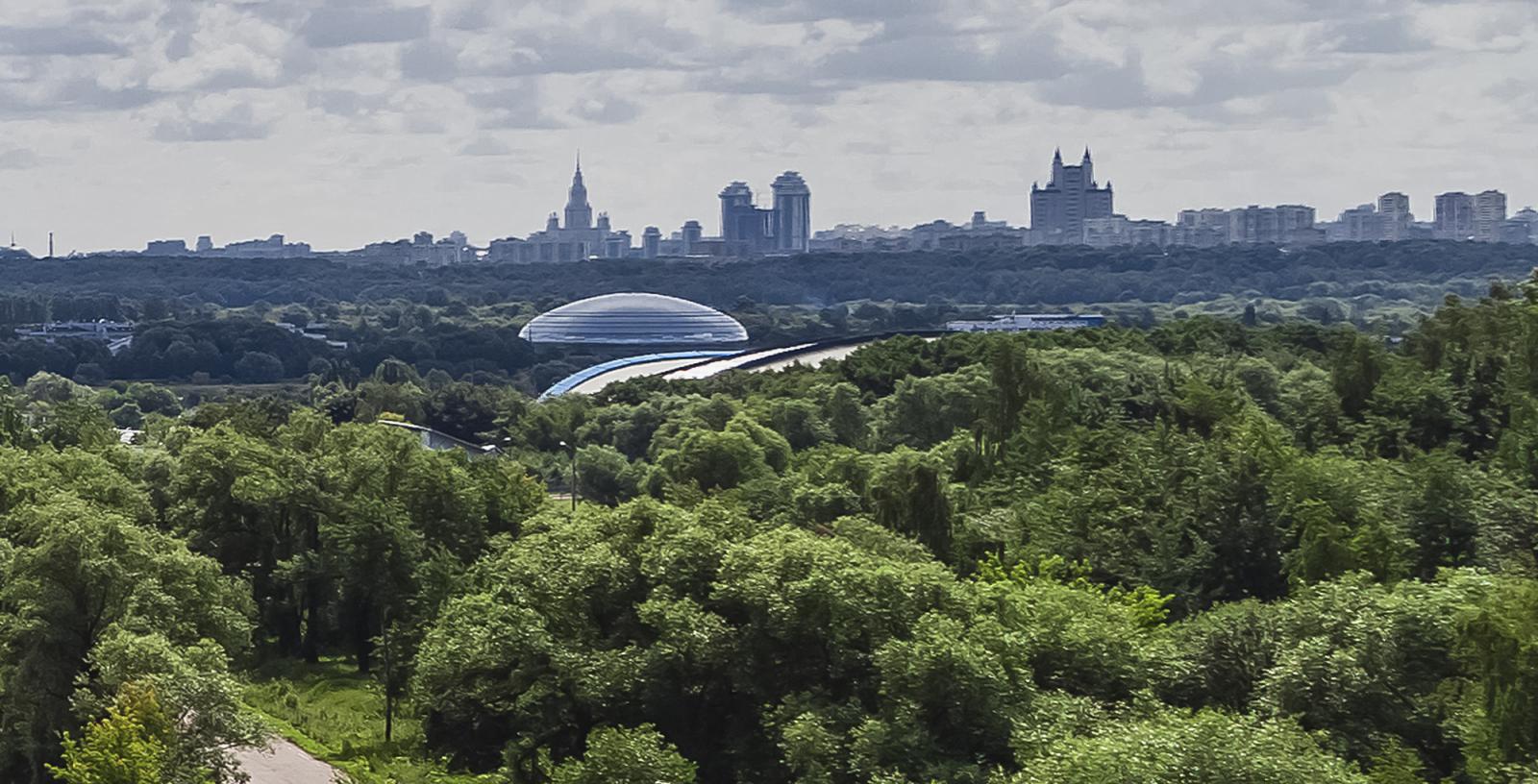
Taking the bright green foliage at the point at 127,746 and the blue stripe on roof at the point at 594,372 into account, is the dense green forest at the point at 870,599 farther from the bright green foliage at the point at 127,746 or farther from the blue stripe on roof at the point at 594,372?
the blue stripe on roof at the point at 594,372

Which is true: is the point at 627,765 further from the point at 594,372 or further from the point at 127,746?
the point at 594,372

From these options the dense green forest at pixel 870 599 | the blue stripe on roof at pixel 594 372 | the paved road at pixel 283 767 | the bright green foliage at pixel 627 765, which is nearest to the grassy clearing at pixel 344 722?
the dense green forest at pixel 870 599

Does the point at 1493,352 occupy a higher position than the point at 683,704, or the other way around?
the point at 1493,352

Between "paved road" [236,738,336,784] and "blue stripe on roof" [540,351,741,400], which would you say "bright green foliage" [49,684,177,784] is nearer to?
"paved road" [236,738,336,784]

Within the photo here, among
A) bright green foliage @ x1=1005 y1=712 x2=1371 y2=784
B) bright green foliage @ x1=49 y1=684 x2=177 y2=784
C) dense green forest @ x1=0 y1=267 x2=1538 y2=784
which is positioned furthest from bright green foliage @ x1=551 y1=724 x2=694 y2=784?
bright green foliage @ x1=49 y1=684 x2=177 y2=784

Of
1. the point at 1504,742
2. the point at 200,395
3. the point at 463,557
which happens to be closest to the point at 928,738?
the point at 1504,742

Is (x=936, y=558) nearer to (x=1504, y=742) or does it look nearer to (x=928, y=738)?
(x=928, y=738)
